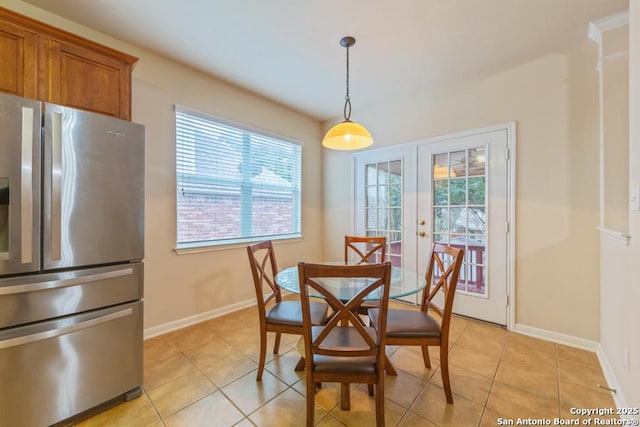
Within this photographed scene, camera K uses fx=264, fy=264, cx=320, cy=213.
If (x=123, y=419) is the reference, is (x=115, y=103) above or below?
above

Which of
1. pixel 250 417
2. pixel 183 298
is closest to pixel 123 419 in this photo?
pixel 250 417

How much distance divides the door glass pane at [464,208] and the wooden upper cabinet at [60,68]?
3063 millimetres

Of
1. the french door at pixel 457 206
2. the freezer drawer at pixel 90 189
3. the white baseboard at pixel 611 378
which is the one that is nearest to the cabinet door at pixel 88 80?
the freezer drawer at pixel 90 189

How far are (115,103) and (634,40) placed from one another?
307 centimetres

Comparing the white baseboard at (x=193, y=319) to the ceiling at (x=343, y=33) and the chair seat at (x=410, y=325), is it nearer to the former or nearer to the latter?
the chair seat at (x=410, y=325)

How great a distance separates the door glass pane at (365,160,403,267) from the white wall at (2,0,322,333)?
1696 millimetres

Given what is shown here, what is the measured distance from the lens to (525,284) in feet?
8.46

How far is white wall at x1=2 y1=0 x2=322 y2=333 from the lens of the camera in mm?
2432

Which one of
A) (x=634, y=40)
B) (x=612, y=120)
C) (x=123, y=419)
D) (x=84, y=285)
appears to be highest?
(x=634, y=40)

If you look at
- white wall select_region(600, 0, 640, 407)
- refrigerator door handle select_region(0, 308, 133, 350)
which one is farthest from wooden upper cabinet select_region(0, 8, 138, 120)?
white wall select_region(600, 0, 640, 407)

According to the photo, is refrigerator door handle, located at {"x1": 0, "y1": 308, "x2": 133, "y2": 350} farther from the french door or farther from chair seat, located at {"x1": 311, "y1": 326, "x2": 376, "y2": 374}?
the french door

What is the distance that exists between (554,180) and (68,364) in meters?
3.82

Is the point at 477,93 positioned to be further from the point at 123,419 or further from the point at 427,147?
the point at 123,419

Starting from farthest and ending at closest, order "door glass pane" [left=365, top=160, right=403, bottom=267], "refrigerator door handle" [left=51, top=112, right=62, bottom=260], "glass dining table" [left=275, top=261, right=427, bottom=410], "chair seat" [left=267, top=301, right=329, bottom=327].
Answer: "door glass pane" [left=365, top=160, right=403, bottom=267] → "chair seat" [left=267, top=301, right=329, bottom=327] → "glass dining table" [left=275, top=261, right=427, bottom=410] → "refrigerator door handle" [left=51, top=112, right=62, bottom=260]
